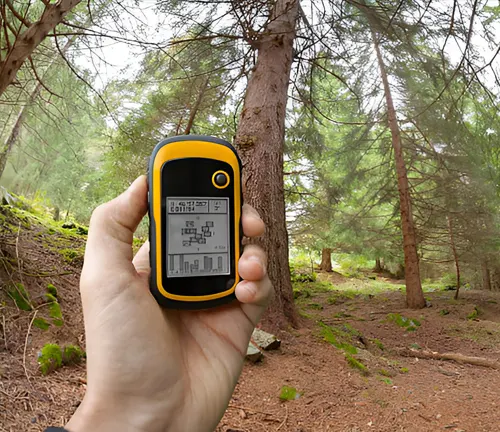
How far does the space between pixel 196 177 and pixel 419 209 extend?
862 cm

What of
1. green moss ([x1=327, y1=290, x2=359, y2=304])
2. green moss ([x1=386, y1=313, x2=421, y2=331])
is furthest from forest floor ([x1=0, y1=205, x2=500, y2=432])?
green moss ([x1=327, y1=290, x2=359, y2=304])

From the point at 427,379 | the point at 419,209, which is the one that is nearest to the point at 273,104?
the point at 427,379

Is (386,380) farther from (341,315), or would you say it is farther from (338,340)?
(341,315)

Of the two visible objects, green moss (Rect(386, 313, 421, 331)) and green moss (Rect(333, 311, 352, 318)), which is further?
green moss (Rect(333, 311, 352, 318))

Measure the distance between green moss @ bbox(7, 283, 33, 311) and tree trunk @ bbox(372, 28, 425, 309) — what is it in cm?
746

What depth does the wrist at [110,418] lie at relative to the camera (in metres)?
0.89

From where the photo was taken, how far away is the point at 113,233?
110cm

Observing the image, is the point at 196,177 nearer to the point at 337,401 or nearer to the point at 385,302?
the point at 337,401

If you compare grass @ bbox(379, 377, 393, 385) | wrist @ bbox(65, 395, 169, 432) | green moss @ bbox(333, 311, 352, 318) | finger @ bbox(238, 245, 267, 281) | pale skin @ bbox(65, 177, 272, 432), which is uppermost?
finger @ bbox(238, 245, 267, 281)

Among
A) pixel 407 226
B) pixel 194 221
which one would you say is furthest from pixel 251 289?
pixel 407 226

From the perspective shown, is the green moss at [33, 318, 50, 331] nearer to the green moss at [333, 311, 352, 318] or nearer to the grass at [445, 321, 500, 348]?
the green moss at [333, 311, 352, 318]

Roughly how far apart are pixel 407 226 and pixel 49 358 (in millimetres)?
7581

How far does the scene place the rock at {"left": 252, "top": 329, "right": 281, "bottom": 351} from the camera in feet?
10.1

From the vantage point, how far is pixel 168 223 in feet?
4.13
